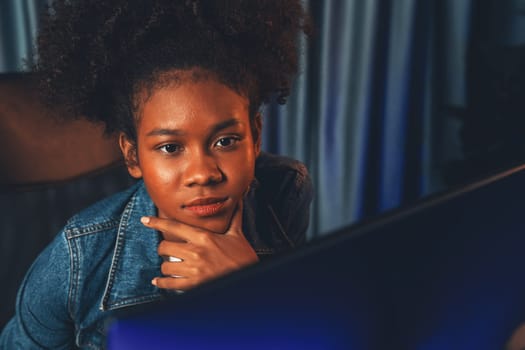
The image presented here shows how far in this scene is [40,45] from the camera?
90cm

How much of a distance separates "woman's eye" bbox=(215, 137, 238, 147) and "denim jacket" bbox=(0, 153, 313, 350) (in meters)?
0.25

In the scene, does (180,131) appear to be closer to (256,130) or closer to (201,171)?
(201,171)

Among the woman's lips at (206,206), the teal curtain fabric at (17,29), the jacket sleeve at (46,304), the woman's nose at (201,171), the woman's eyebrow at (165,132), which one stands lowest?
the jacket sleeve at (46,304)

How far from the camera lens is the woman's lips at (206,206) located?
2.43 feet

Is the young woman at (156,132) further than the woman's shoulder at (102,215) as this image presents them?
No

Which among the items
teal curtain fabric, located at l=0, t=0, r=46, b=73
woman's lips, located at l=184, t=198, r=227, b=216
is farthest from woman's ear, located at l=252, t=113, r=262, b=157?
teal curtain fabric, located at l=0, t=0, r=46, b=73

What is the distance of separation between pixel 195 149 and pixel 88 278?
0.32m

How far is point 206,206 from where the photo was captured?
2.47 feet

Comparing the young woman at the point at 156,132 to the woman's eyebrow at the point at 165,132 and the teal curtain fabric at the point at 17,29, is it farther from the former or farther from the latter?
the teal curtain fabric at the point at 17,29

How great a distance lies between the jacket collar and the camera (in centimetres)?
87

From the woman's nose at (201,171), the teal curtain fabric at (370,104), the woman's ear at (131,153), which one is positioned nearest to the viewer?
the woman's nose at (201,171)

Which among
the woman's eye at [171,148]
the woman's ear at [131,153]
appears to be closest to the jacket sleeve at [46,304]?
the woman's ear at [131,153]

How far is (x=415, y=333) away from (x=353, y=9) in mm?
1763

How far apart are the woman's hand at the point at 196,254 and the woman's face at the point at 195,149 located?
0.8 inches
